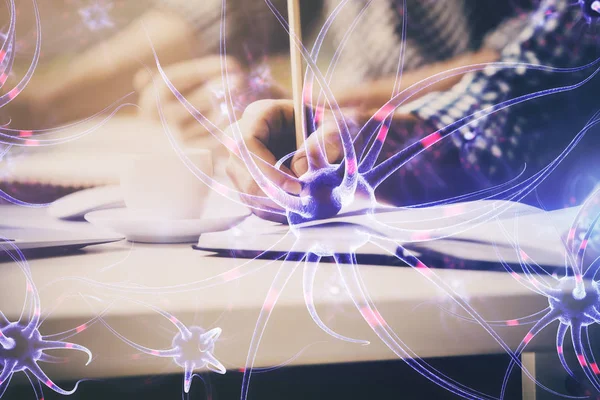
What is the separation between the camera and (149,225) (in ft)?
3.79

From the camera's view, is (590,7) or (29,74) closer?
(29,74)

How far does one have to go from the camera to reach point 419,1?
1220mm

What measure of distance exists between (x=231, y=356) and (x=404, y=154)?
0.72 meters

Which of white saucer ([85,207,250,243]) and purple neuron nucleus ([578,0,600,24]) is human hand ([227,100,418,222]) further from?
purple neuron nucleus ([578,0,600,24])

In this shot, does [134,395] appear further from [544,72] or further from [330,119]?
[544,72]

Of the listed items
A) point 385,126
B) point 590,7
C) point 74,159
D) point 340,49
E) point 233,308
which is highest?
point 590,7

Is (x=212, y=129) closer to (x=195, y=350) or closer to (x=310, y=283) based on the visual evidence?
(x=310, y=283)

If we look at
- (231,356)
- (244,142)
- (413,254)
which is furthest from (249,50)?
(231,356)

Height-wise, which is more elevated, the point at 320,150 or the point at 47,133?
the point at 320,150

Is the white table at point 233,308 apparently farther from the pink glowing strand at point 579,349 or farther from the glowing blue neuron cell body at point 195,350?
the pink glowing strand at point 579,349

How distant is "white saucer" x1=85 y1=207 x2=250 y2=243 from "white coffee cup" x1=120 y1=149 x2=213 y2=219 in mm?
15

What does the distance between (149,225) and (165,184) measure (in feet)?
0.37

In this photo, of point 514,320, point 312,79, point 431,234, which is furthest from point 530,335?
point 312,79

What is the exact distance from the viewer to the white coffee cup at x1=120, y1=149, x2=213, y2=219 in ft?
3.79
